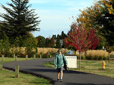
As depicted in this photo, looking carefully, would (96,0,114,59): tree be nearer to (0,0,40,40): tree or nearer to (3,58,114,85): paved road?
(3,58,114,85): paved road

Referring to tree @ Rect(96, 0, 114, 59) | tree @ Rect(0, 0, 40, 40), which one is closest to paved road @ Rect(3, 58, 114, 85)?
tree @ Rect(96, 0, 114, 59)

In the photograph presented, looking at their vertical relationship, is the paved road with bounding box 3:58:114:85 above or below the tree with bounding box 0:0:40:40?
below

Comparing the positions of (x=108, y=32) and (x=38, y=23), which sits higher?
(x=38, y=23)

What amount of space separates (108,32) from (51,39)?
74416 mm

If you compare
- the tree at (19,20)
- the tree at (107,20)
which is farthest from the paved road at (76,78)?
the tree at (19,20)

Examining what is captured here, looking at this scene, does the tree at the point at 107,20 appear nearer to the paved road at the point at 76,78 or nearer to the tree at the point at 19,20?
the paved road at the point at 76,78

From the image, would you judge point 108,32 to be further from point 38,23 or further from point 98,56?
point 38,23

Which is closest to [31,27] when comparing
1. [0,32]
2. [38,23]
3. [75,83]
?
[38,23]

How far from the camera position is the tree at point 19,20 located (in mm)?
61656

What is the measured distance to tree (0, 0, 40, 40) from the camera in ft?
202

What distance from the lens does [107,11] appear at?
622 inches

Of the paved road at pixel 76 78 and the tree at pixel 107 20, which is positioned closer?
the paved road at pixel 76 78

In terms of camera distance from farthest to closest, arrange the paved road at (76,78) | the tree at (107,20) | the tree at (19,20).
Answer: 1. the tree at (19,20)
2. the tree at (107,20)
3. the paved road at (76,78)

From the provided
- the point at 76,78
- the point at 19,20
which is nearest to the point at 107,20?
the point at 76,78
